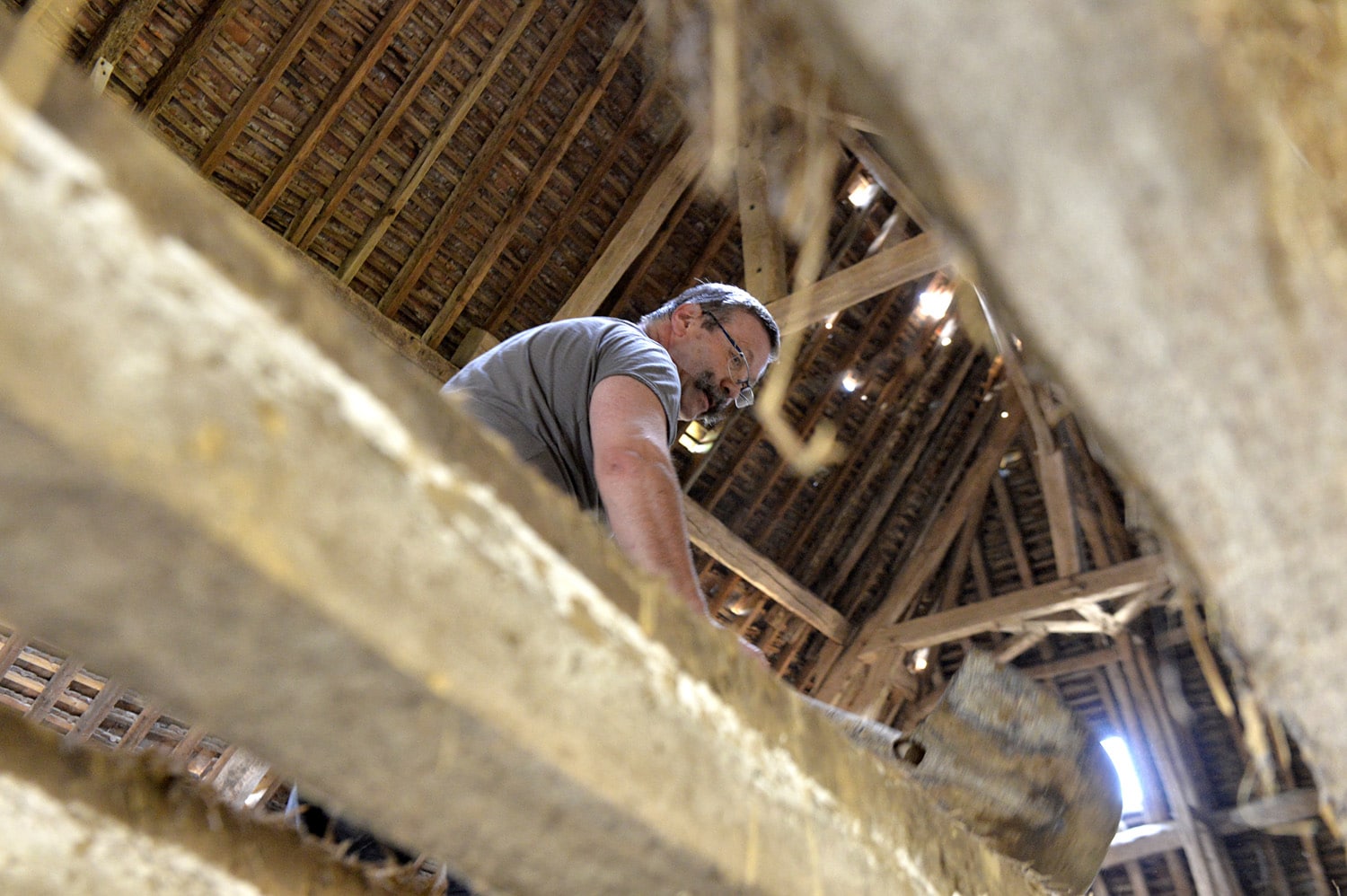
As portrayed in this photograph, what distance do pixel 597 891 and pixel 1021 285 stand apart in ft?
1.96

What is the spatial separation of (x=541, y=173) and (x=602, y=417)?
359 centimetres

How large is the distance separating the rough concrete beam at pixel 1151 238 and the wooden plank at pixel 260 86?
13.4 feet

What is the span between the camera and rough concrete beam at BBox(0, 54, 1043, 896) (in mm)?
483

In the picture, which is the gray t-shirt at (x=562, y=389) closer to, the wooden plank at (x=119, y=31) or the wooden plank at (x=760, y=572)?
the wooden plank at (x=119, y=31)

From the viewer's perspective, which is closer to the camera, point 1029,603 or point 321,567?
point 321,567

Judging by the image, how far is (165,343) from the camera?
504 mm

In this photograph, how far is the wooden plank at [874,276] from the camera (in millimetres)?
4102

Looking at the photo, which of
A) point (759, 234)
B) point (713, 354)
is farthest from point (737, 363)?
point (759, 234)

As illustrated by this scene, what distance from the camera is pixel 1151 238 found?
56 centimetres

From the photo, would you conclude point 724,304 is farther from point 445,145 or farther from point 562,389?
point 445,145

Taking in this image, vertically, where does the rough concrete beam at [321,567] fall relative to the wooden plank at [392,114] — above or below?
below

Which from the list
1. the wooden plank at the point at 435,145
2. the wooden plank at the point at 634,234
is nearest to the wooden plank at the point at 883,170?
the wooden plank at the point at 634,234

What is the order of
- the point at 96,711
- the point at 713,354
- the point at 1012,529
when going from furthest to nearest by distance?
1. the point at 1012,529
2. the point at 96,711
3. the point at 713,354

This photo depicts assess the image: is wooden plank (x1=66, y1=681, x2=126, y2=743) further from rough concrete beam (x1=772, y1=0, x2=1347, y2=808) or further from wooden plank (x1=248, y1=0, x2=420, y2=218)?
rough concrete beam (x1=772, y1=0, x2=1347, y2=808)
